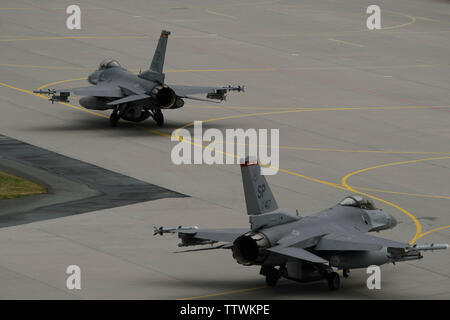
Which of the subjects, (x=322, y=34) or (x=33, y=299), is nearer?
(x=33, y=299)

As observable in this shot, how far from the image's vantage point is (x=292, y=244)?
43656 millimetres

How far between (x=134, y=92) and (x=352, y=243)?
31.6m

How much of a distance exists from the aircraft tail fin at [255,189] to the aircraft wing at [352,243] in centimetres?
234

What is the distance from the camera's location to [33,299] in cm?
4256

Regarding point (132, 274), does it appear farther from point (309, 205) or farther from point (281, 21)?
point (281, 21)

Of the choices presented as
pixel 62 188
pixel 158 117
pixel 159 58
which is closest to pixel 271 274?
pixel 62 188

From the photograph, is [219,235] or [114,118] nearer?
[219,235]

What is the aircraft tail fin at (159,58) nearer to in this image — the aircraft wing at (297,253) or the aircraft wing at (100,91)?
the aircraft wing at (100,91)

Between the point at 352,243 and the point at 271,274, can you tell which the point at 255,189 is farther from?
the point at 352,243

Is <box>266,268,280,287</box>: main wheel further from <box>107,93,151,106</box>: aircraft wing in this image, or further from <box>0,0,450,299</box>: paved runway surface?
<box>107,93,151,106</box>: aircraft wing

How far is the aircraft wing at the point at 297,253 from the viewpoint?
140 ft

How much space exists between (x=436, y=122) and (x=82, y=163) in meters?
25.2

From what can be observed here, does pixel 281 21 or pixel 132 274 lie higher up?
pixel 281 21

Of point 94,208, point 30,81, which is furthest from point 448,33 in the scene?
point 94,208
